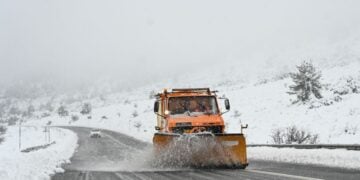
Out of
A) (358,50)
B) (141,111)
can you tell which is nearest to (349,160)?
(141,111)

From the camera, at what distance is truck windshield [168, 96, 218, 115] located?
14.6 metres

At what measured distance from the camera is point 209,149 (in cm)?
1274

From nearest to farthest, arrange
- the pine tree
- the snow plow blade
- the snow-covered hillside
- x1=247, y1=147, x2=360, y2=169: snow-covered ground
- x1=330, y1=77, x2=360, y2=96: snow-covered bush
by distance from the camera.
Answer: x1=247, y1=147, x2=360, y2=169: snow-covered ground → the snow plow blade → the snow-covered hillside → x1=330, y1=77, x2=360, y2=96: snow-covered bush → the pine tree

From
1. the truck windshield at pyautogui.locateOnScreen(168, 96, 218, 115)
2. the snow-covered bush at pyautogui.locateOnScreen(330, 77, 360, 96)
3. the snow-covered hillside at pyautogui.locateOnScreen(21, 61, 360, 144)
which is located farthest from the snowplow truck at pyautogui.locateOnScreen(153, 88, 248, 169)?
the snow-covered bush at pyautogui.locateOnScreen(330, 77, 360, 96)

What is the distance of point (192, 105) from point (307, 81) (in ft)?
89.7

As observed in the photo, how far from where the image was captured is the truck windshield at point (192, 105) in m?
14.6

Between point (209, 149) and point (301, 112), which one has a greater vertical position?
point (301, 112)

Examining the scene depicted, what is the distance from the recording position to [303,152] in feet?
49.7

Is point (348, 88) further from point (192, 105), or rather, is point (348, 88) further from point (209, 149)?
point (209, 149)

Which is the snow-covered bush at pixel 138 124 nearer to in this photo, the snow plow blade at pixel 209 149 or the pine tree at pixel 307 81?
the pine tree at pixel 307 81

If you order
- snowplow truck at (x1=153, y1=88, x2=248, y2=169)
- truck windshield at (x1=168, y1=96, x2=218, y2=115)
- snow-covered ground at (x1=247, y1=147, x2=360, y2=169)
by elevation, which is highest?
truck windshield at (x1=168, y1=96, x2=218, y2=115)

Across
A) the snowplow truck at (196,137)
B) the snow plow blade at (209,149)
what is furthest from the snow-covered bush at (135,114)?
the snow plow blade at (209,149)

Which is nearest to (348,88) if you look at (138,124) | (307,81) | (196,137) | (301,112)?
(307,81)

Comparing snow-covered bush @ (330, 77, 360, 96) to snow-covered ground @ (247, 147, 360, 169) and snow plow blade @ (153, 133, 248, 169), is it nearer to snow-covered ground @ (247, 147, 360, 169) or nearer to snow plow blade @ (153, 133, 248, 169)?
snow-covered ground @ (247, 147, 360, 169)
